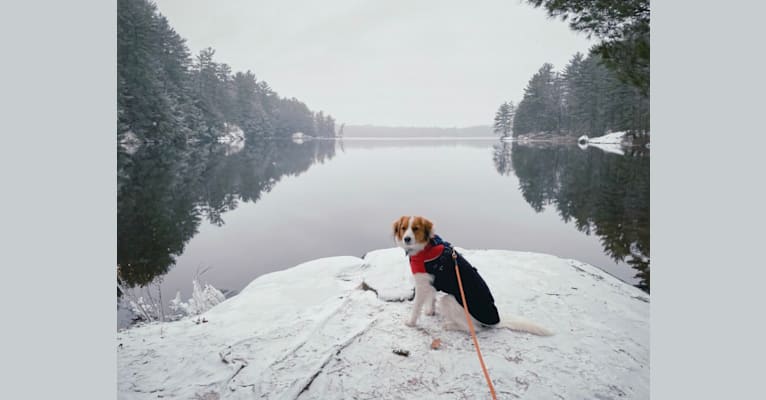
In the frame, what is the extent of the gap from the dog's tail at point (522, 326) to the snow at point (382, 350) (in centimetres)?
8

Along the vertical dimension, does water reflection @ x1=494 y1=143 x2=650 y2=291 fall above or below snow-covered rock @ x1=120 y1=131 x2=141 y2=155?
below

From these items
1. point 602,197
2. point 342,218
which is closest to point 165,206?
point 342,218

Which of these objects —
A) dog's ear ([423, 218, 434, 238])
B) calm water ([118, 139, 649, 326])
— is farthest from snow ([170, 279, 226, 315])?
dog's ear ([423, 218, 434, 238])

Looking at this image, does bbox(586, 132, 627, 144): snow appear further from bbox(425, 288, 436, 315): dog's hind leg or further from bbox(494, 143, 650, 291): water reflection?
bbox(425, 288, 436, 315): dog's hind leg

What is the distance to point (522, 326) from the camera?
292 cm

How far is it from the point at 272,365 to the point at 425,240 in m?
1.81

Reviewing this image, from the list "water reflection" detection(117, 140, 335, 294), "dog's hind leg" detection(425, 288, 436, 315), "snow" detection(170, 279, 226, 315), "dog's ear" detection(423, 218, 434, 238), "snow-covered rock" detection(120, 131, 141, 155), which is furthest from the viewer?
"snow-covered rock" detection(120, 131, 141, 155)

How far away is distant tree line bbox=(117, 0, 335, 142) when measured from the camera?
4368 millimetres

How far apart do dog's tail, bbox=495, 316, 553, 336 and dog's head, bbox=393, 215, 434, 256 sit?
1119 millimetres

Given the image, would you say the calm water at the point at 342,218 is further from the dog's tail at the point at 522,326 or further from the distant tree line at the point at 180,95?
the distant tree line at the point at 180,95

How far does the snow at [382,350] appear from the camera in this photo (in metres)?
2.24

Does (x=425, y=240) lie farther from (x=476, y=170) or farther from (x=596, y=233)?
(x=476, y=170)

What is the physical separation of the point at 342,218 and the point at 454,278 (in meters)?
7.69

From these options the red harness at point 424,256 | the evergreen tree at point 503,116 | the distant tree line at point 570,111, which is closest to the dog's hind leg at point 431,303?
the red harness at point 424,256
